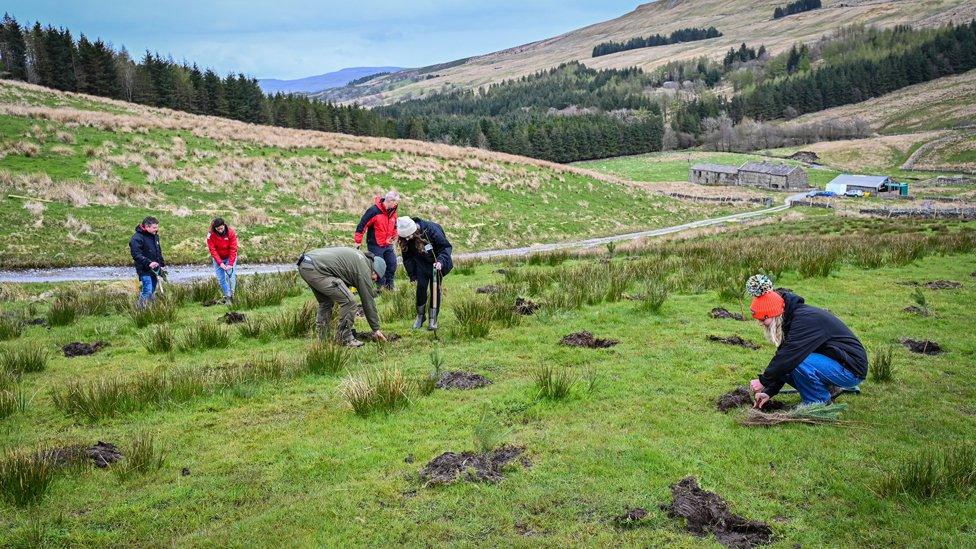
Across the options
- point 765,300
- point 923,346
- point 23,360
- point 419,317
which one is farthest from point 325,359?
point 923,346

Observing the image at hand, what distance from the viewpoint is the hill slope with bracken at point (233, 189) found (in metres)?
23.6

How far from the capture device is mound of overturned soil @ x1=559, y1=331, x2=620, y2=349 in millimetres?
10172

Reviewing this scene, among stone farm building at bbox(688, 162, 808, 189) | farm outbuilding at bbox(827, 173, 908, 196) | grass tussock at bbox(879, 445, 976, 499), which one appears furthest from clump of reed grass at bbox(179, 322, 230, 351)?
stone farm building at bbox(688, 162, 808, 189)

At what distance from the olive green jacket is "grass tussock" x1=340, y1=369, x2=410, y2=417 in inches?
105

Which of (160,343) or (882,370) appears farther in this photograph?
(160,343)

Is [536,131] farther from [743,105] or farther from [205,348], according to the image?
[205,348]

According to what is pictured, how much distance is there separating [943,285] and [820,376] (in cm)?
1003

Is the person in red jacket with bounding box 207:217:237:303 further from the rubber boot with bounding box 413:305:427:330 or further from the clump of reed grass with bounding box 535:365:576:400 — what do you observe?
the clump of reed grass with bounding box 535:365:576:400

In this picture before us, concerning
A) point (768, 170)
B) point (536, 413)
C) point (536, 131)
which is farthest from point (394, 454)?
point (536, 131)

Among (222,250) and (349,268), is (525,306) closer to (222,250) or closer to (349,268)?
(349,268)

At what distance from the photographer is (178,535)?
16.5ft

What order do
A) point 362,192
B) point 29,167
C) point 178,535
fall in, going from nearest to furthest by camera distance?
point 178,535, point 29,167, point 362,192

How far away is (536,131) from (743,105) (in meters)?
75.3

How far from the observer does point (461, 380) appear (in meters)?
8.55
